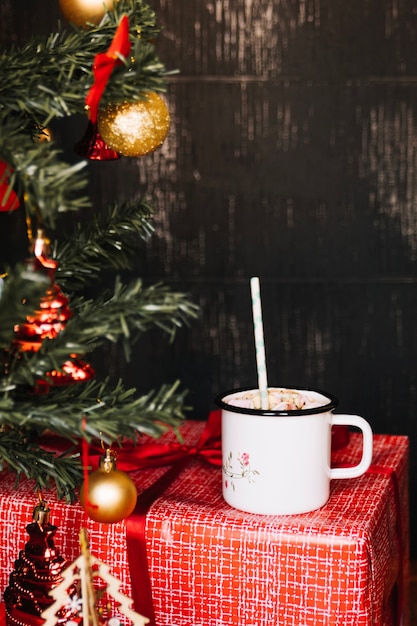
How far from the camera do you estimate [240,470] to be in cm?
78

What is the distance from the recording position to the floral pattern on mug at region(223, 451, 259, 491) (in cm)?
77

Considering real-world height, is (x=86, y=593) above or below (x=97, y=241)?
below

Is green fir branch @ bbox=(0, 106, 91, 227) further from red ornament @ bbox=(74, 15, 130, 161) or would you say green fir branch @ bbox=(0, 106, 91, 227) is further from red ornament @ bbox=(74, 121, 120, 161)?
red ornament @ bbox=(74, 121, 120, 161)

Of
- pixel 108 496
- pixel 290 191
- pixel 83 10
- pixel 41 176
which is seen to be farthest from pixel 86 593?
pixel 290 191

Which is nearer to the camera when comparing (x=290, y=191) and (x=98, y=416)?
(x=98, y=416)

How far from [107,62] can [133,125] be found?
92 mm

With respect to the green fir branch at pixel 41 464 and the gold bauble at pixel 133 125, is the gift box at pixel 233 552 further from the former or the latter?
the gold bauble at pixel 133 125

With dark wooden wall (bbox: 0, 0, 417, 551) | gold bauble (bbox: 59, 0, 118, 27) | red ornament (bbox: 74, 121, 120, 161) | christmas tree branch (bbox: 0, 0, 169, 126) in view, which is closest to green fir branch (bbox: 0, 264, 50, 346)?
christmas tree branch (bbox: 0, 0, 169, 126)

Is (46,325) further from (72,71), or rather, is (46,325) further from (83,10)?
(83,10)

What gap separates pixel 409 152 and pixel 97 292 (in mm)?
716

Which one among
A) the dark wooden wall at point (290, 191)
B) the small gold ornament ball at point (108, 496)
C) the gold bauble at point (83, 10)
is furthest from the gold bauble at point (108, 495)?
the dark wooden wall at point (290, 191)

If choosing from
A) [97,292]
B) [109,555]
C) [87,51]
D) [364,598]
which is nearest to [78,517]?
[109,555]

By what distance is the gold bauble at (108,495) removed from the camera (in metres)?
0.68

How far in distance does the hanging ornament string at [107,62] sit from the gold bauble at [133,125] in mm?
71
